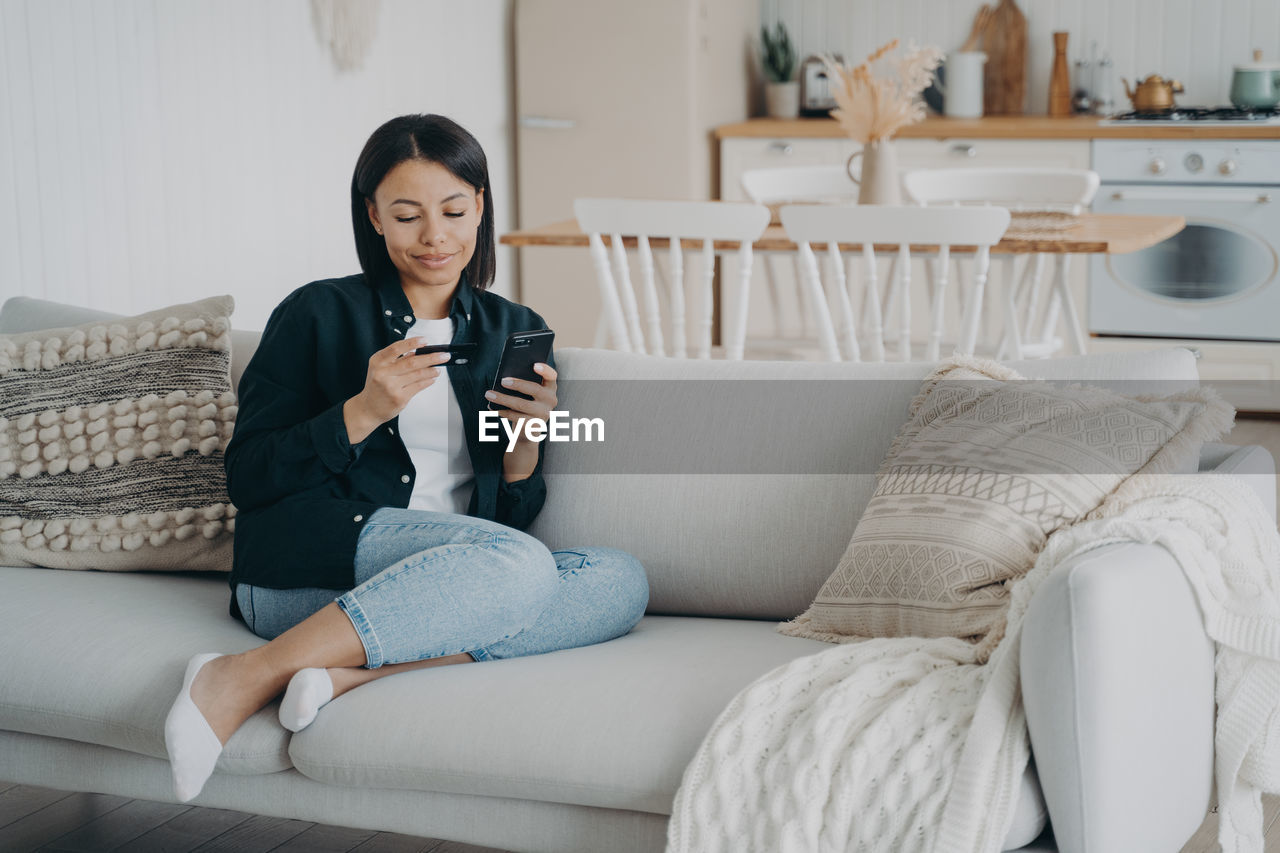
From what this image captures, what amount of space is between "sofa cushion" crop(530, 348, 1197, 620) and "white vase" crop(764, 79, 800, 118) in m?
3.46

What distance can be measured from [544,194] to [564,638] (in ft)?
11.4

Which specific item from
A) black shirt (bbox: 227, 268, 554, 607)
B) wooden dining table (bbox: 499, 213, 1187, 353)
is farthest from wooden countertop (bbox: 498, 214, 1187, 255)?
black shirt (bbox: 227, 268, 554, 607)

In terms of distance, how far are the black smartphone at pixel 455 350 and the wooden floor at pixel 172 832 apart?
29.7 inches

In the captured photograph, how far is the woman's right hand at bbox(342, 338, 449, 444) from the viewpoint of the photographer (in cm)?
174

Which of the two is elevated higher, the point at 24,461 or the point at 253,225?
the point at 253,225

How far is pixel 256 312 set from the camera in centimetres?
387

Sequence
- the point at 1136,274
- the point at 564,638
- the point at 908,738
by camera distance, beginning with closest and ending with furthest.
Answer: the point at 908,738 < the point at 564,638 < the point at 1136,274

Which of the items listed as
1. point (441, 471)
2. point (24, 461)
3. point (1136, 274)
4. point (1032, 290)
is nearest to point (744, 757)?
point (441, 471)

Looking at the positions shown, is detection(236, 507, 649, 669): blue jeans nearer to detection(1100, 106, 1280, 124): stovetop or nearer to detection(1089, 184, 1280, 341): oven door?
detection(1089, 184, 1280, 341): oven door

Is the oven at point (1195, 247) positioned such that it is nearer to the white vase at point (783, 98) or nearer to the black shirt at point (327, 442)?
the white vase at point (783, 98)

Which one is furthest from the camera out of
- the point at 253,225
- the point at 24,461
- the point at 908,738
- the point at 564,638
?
the point at 253,225

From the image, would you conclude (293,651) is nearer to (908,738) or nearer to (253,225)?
(908,738)

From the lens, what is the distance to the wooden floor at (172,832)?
6.92 ft

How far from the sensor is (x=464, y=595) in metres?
1.66
